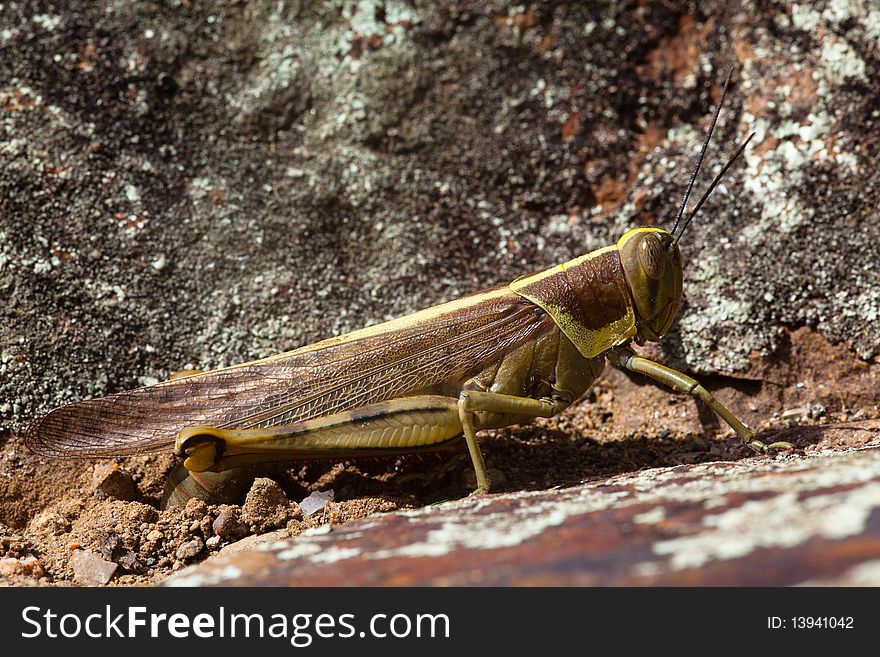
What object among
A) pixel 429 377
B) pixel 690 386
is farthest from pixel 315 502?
pixel 690 386

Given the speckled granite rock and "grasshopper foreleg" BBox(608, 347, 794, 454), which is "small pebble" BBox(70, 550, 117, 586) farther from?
"grasshopper foreleg" BBox(608, 347, 794, 454)

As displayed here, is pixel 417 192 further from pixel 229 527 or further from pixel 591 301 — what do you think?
pixel 229 527

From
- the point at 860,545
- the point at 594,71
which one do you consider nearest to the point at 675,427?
the point at 594,71

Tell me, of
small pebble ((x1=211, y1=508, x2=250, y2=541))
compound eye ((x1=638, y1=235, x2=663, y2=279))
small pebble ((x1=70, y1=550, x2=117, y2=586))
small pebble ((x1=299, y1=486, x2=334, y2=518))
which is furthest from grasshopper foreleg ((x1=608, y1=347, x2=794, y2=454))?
small pebble ((x1=70, y1=550, x2=117, y2=586))

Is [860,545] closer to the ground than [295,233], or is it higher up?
closer to the ground

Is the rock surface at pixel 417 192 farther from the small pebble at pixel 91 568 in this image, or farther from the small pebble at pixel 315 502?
the small pebble at pixel 91 568

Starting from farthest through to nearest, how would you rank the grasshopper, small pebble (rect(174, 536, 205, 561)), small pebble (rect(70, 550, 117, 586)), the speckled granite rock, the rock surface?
the rock surface, the grasshopper, small pebble (rect(174, 536, 205, 561)), small pebble (rect(70, 550, 117, 586)), the speckled granite rock
